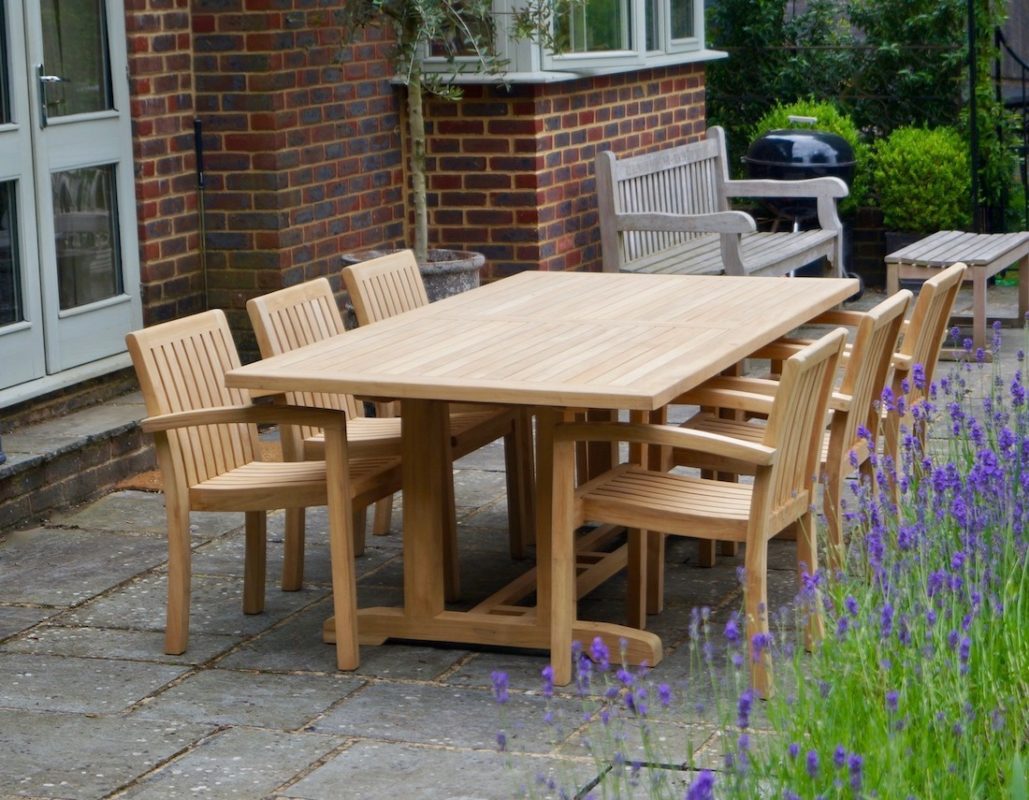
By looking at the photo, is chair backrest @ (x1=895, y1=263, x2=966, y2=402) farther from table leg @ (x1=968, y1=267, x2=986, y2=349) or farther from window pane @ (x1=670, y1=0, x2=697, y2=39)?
window pane @ (x1=670, y1=0, x2=697, y2=39)

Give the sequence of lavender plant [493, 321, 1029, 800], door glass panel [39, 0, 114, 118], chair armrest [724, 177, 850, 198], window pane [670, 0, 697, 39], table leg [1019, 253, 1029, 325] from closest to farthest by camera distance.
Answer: lavender plant [493, 321, 1029, 800] < door glass panel [39, 0, 114, 118] < chair armrest [724, 177, 850, 198] < table leg [1019, 253, 1029, 325] < window pane [670, 0, 697, 39]

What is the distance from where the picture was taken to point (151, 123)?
7.69 meters

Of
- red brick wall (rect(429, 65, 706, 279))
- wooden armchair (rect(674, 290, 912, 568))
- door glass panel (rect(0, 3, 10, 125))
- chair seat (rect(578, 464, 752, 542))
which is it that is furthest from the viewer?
red brick wall (rect(429, 65, 706, 279))

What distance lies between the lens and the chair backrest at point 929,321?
5230 mm

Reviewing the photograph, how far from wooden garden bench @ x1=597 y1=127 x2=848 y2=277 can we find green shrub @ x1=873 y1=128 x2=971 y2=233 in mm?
1589

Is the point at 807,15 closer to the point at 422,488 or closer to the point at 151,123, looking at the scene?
the point at 151,123

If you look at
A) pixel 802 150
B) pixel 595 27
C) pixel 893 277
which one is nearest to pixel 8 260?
pixel 595 27

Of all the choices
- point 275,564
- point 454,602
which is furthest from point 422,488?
point 275,564

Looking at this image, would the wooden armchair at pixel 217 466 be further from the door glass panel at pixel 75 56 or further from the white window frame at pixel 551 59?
Result: the white window frame at pixel 551 59

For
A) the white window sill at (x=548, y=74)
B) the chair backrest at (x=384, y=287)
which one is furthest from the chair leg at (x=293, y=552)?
the white window sill at (x=548, y=74)

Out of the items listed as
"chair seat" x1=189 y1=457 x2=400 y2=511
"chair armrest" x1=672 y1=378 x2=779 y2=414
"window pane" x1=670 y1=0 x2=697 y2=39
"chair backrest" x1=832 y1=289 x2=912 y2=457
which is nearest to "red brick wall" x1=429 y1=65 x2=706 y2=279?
"window pane" x1=670 y1=0 x2=697 y2=39

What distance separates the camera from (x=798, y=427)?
14.8ft

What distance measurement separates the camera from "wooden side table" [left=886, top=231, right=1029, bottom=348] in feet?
30.0

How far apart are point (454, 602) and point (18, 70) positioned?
117 inches
